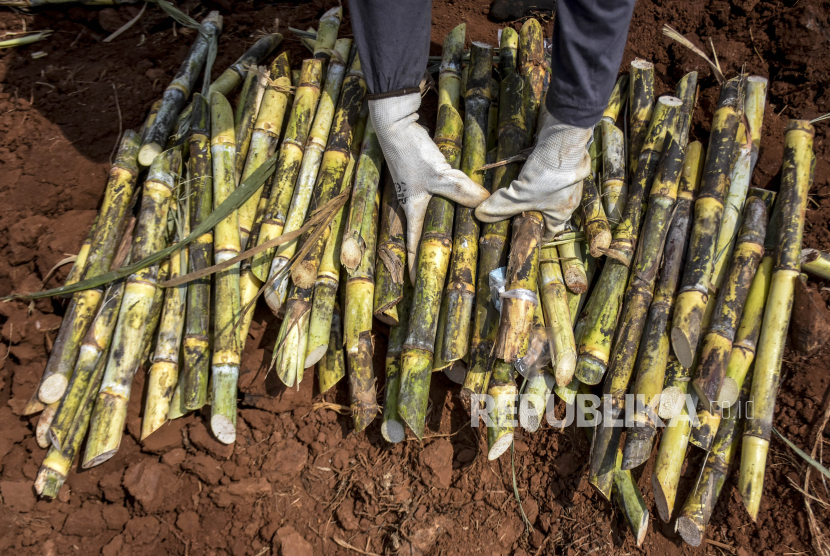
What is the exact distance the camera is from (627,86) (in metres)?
3.05

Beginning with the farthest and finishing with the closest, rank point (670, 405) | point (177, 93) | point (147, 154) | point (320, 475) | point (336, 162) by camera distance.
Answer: point (177, 93) → point (147, 154) → point (336, 162) → point (320, 475) → point (670, 405)

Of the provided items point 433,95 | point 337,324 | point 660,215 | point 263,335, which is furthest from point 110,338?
point 660,215

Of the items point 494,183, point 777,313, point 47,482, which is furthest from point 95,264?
point 777,313

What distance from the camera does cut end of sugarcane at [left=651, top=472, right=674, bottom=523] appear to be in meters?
2.25

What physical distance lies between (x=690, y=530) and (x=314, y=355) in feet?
5.88

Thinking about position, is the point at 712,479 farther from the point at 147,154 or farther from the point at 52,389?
the point at 147,154

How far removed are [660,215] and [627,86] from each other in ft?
3.03

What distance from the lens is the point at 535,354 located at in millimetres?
2359

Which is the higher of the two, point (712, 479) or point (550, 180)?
point (550, 180)

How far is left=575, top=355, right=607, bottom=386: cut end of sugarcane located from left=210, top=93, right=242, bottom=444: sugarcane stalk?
5.20 ft

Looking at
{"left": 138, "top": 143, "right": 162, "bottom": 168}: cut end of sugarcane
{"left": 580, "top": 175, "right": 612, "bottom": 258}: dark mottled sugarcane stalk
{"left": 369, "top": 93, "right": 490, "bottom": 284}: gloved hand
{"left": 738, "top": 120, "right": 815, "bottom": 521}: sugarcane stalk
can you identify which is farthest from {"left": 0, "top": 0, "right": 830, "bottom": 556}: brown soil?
{"left": 580, "top": 175, "right": 612, "bottom": 258}: dark mottled sugarcane stalk

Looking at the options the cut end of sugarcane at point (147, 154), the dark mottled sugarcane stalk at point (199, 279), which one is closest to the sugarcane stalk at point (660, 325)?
the dark mottled sugarcane stalk at point (199, 279)

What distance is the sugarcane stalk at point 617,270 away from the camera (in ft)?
7.81

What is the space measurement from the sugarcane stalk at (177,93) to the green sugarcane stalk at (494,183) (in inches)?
68.5
